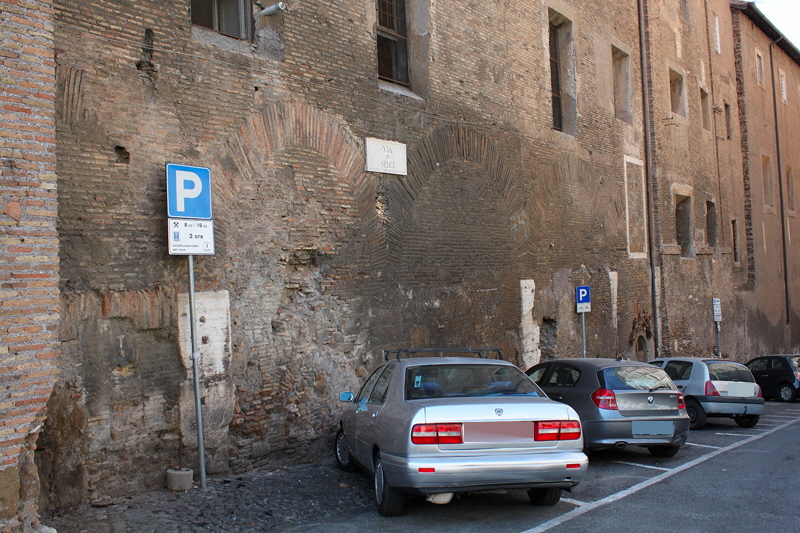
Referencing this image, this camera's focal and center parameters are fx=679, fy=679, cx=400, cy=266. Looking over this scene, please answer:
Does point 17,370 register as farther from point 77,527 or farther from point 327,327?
point 327,327

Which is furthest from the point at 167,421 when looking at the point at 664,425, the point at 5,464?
the point at 664,425

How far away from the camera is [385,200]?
1026cm

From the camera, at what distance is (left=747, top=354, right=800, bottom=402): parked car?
659 inches

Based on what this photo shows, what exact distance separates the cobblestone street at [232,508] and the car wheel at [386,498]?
281 millimetres

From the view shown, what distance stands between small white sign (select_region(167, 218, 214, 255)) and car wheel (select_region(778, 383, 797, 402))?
15408 mm

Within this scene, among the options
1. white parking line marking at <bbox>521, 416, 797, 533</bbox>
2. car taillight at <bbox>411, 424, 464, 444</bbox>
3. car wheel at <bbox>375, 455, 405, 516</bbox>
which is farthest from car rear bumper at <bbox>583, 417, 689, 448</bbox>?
car taillight at <bbox>411, 424, 464, 444</bbox>

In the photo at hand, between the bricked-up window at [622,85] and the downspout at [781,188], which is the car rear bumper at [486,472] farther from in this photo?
the downspout at [781,188]

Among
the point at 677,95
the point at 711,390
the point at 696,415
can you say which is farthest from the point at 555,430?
the point at 677,95

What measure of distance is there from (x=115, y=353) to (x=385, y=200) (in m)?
4.72

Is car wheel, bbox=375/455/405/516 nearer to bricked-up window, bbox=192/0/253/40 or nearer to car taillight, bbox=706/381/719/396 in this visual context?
bricked-up window, bbox=192/0/253/40

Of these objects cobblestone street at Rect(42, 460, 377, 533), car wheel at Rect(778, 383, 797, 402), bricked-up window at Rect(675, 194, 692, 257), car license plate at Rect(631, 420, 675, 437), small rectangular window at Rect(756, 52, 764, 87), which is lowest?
car wheel at Rect(778, 383, 797, 402)

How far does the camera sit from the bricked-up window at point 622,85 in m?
18.7

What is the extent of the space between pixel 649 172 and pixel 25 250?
17287 millimetres

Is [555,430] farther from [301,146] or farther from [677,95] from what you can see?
[677,95]
